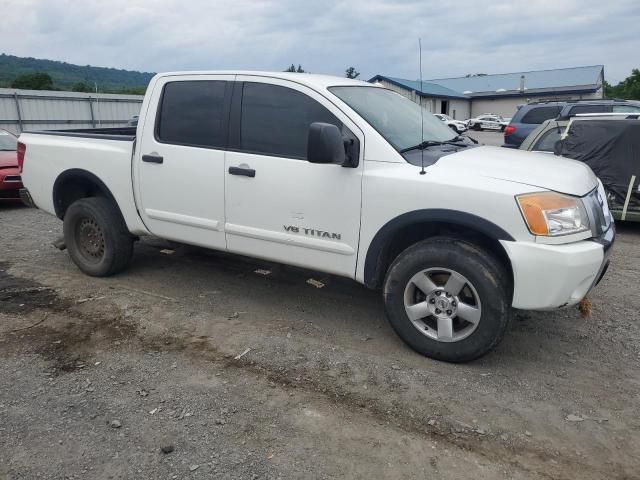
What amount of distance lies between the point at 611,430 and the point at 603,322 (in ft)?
Answer: 5.49

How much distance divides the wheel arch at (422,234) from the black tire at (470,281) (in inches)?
4.6

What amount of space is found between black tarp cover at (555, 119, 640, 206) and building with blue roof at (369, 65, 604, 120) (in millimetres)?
40397

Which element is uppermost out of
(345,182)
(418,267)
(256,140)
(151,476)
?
(256,140)

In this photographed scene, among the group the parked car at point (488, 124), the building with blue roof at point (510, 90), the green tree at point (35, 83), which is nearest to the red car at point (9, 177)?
the parked car at point (488, 124)

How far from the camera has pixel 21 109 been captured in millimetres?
18344

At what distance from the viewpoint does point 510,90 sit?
53.9 metres

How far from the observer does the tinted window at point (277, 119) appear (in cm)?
409

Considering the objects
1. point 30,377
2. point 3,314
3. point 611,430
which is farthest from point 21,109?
point 611,430

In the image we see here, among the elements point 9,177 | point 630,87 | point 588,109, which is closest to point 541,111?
point 588,109

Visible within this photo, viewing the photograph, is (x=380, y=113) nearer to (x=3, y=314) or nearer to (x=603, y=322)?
(x=603, y=322)

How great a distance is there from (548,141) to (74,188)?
6.53 meters

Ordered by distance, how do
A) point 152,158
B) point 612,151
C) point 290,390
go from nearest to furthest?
point 290,390 → point 152,158 → point 612,151

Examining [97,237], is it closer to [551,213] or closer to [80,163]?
[80,163]

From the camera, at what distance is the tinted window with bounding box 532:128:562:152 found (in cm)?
807
